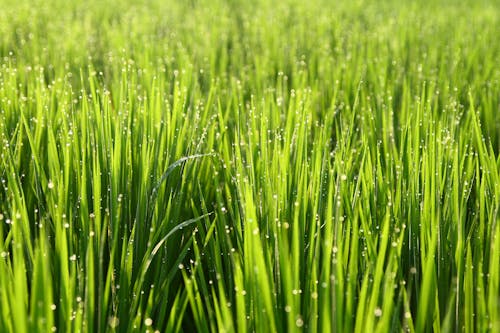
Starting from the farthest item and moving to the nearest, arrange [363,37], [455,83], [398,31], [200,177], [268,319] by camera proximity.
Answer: [398,31], [363,37], [455,83], [200,177], [268,319]

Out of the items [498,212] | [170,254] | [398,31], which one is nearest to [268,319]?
[170,254]

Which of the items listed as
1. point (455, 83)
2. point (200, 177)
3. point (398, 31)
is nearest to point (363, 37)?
point (398, 31)

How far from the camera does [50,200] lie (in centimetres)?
112

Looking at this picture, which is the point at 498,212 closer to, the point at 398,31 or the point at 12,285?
the point at 12,285

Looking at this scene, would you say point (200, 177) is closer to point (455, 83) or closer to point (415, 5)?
point (455, 83)

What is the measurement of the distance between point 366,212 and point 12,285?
1.94 feet

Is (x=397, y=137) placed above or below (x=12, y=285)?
below

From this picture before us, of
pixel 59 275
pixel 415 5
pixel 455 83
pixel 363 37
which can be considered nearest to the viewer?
pixel 59 275

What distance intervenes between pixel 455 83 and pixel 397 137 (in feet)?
1.75

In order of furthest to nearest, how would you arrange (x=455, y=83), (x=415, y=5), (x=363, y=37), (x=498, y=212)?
1. (x=415, y=5)
2. (x=363, y=37)
3. (x=455, y=83)
4. (x=498, y=212)

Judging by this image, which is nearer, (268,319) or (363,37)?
(268,319)

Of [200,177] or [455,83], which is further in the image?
[455,83]

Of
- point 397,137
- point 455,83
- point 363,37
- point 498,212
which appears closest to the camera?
point 498,212

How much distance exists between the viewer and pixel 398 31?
2.99 metres
